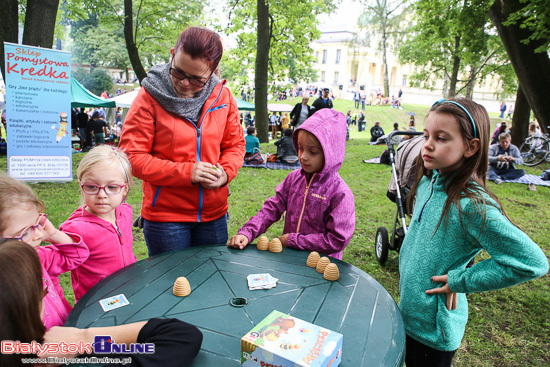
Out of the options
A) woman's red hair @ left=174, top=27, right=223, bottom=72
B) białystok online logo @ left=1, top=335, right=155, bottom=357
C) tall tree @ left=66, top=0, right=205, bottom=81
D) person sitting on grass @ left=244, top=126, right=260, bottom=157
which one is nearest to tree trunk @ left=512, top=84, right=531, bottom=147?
person sitting on grass @ left=244, top=126, right=260, bottom=157

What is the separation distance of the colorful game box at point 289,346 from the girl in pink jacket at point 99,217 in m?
1.07

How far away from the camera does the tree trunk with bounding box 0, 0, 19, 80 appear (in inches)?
269

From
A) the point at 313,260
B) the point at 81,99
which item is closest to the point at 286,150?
the point at 81,99

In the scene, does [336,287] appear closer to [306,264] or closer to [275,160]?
[306,264]

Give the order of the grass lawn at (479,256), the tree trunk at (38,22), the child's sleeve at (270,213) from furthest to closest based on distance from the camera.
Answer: the tree trunk at (38,22), the grass lawn at (479,256), the child's sleeve at (270,213)

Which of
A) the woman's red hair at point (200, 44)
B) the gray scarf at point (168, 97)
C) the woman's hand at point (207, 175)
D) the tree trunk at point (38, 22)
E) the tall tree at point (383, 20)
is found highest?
the tall tree at point (383, 20)

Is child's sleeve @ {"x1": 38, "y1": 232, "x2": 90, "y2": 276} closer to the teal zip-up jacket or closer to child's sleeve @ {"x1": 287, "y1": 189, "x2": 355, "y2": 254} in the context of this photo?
child's sleeve @ {"x1": 287, "y1": 189, "x2": 355, "y2": 254}

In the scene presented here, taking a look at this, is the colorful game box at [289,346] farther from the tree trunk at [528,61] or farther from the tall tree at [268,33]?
the tall tree at [268,33]

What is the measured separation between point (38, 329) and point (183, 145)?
122 centimetres

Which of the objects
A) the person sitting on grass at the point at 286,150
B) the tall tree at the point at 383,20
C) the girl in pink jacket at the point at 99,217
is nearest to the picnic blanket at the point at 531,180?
the person sitting on grass at the point at 286,150

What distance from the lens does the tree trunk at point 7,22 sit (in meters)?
6.84

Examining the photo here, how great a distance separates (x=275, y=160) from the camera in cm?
1023

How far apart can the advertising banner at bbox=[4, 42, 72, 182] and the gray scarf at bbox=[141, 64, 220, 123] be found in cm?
560

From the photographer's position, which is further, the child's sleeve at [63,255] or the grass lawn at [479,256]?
the grass lawn at [479,256]
